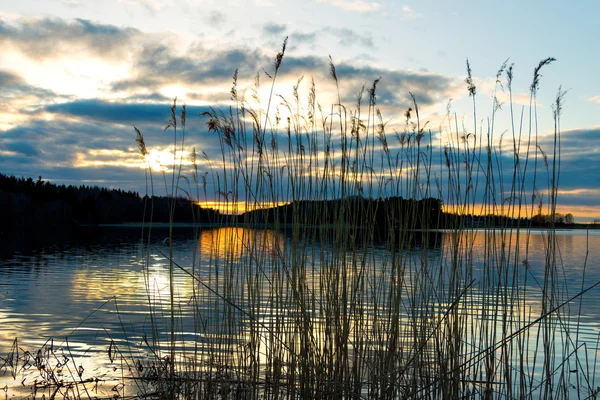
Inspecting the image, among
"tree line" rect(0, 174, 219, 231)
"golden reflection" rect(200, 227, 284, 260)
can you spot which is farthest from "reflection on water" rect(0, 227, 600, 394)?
"tree line" rect(0, 174, 219, 231)

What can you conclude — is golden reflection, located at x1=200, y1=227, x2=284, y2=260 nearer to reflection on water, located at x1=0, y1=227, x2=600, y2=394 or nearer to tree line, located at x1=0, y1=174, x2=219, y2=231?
reflection on water, located at x1=0, y1=227, x2=600, y2=394

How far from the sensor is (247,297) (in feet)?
23.0

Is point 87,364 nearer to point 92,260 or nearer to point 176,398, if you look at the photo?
point 176,398

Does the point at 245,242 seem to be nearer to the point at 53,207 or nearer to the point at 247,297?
the point at 247,297

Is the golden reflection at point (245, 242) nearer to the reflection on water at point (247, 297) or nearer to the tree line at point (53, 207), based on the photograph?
the reflection on water at point (247, 297)

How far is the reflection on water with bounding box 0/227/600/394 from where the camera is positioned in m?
3.76

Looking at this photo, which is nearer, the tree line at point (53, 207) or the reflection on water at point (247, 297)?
the reflection on water at point (247, 297)

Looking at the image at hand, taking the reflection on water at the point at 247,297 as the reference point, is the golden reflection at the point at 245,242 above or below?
above

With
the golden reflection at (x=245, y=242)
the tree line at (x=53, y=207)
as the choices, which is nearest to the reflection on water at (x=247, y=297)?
the golden reflection at (x=245, y=242)

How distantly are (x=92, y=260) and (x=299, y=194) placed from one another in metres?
21.4

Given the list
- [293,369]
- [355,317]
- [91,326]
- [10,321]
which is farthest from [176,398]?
[10,321]

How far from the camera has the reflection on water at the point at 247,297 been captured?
376 cm

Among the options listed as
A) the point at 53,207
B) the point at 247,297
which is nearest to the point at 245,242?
the point at 247,297

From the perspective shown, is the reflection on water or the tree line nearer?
the reflection on water
